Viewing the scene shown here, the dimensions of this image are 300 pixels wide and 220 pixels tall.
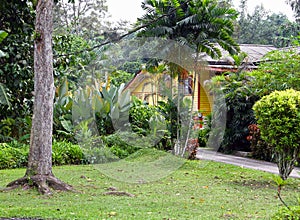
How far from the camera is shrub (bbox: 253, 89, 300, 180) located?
816 centimetres

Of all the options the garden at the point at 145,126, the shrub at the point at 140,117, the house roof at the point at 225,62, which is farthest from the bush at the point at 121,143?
the house roof at the point at 225,62

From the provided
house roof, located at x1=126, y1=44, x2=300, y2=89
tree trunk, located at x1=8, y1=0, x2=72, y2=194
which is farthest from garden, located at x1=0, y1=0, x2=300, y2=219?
house roof, located at x1=126, y1=44, x2=300, y2=89

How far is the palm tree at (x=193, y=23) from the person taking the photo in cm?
1166

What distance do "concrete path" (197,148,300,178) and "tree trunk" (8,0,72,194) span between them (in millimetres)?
5963

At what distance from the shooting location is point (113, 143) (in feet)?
44.5

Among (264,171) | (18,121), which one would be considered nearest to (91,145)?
(18,121)

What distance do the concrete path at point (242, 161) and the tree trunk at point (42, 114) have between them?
596 cm

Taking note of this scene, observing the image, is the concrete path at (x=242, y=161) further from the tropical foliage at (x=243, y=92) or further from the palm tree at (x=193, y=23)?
the palm tree at (x=193, y=23)

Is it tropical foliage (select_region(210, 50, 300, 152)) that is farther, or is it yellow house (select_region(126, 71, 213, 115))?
yellow house (select_region(126, 71, 213, 115))

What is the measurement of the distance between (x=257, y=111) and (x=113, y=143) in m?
A: 5.96

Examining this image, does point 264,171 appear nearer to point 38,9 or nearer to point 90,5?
point 38,9

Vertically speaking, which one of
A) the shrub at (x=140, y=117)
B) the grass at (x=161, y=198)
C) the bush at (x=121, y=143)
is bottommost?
the grass at (x=161, y=198)

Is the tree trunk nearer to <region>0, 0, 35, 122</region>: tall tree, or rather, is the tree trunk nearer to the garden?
the garden

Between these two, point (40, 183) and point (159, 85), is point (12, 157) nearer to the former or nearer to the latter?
point (40, 183)
